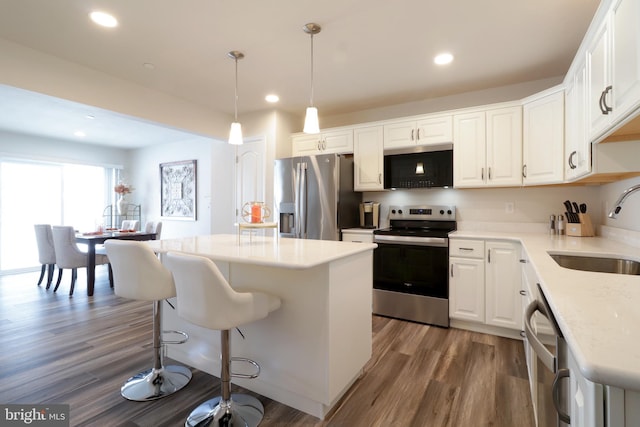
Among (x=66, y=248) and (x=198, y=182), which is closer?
(x=66, y=248)

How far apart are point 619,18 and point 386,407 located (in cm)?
221

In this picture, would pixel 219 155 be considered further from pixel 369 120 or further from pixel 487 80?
pixel 487 80

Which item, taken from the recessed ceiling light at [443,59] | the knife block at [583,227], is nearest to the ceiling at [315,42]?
the recessed ceiling light at [443,59]

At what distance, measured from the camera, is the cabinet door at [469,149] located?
3082mm

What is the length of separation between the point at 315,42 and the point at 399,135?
147 centimetres

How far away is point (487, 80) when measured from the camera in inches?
124

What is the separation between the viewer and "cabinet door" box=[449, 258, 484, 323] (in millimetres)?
2850

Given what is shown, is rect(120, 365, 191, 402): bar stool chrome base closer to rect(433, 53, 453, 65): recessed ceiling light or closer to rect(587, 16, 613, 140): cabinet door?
rect(587, 16, 613, 140): cabinet door

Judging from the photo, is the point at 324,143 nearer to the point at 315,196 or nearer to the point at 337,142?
the point at 337,142

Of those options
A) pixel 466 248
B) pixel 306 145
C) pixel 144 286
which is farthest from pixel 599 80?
pixel 306 145

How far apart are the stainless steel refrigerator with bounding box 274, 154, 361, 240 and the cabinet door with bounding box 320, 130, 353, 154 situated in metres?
0.13

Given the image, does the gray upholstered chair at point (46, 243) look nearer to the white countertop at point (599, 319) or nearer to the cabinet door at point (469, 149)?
the cabinet door at point (469, 149)

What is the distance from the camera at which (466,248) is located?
2.90 metres

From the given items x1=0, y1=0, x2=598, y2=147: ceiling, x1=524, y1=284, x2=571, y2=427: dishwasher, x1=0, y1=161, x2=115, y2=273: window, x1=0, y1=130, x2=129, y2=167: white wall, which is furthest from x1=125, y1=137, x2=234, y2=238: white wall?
x1=524, y1=284, x2=571, y2=427: dishwasher
